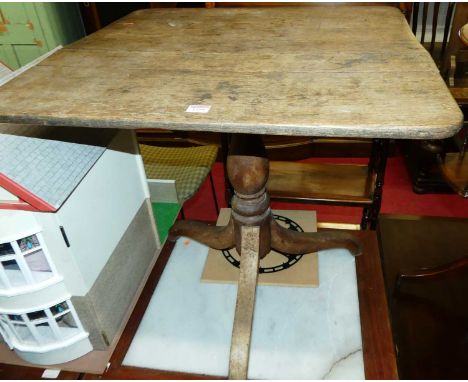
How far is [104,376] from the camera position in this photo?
104 cm

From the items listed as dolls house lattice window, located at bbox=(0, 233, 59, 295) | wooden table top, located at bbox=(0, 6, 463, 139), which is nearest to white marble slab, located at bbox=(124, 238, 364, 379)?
dolls house lattice window, located at bbox=(0, 233, 59, 295)

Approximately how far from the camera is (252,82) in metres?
0.84

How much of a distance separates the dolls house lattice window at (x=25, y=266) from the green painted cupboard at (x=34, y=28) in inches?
110

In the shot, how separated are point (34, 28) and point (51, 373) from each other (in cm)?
301

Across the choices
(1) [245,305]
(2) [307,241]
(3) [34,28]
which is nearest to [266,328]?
(1) [245,305]

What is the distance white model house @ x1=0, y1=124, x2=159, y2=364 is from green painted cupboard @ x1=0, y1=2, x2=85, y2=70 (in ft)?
8.38

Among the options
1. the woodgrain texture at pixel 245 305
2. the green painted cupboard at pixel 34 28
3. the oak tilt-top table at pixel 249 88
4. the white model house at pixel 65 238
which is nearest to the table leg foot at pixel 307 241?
the oak tilt-top table at pixel 249 88

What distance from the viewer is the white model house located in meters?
0.84

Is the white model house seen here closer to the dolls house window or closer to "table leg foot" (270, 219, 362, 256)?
the dolls house window

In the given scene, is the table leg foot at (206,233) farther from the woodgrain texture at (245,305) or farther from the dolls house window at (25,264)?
the dolls house window at (25,264)

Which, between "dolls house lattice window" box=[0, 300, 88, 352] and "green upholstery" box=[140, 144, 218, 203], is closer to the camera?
"dolls house lattice window" box=[0, 300, 88, 352]

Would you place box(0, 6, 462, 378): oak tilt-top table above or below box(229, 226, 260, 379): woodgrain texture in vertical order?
above

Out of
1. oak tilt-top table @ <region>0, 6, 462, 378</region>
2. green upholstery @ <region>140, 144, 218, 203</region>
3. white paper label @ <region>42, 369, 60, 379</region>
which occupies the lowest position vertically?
white paper label @ <region>42, 369, 60, 379</region>

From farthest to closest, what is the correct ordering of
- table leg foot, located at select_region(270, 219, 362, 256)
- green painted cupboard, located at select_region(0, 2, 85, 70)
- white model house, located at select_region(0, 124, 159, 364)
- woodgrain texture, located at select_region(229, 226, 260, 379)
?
green painted cupboard, located at select_region(0, 2, 85, 70) → table leg foot, located at select_region(270, 219, 362, 256) → woodgrain texture, located at select_region(229, 226, 260, 379) → white model house, located at select_region(0, 124, 159, 364)
